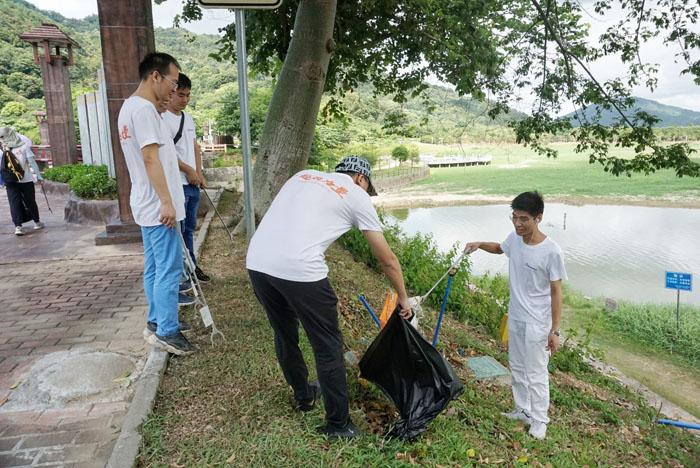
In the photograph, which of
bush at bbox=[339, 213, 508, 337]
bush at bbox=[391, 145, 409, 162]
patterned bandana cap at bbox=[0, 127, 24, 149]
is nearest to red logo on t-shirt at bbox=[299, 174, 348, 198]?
bush at bbox=[339, 213, 508, 337]

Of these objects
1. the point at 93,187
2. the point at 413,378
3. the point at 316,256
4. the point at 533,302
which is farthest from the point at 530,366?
the point at 93,187

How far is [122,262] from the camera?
6.21m

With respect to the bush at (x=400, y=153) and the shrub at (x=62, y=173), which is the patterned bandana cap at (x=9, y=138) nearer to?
the shrub at (x=62, y=173)

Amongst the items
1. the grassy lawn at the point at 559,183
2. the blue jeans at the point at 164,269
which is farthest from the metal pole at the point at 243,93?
the grassy lawn at the point at 559,183

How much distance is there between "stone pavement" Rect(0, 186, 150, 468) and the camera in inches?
106

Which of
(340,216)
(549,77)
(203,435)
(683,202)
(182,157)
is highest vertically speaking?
(549,77)

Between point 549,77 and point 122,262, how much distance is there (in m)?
7.72

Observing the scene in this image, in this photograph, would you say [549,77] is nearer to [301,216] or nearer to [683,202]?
[301,216]

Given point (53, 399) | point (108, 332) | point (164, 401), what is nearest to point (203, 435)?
point (164, 401)

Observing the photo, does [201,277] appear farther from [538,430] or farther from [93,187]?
[93,187]

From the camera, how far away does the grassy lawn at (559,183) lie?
46094 mm

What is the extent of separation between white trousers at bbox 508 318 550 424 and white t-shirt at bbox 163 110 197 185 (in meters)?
3.43

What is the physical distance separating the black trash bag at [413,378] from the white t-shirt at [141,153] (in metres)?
1.83

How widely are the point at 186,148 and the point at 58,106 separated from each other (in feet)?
44.8
